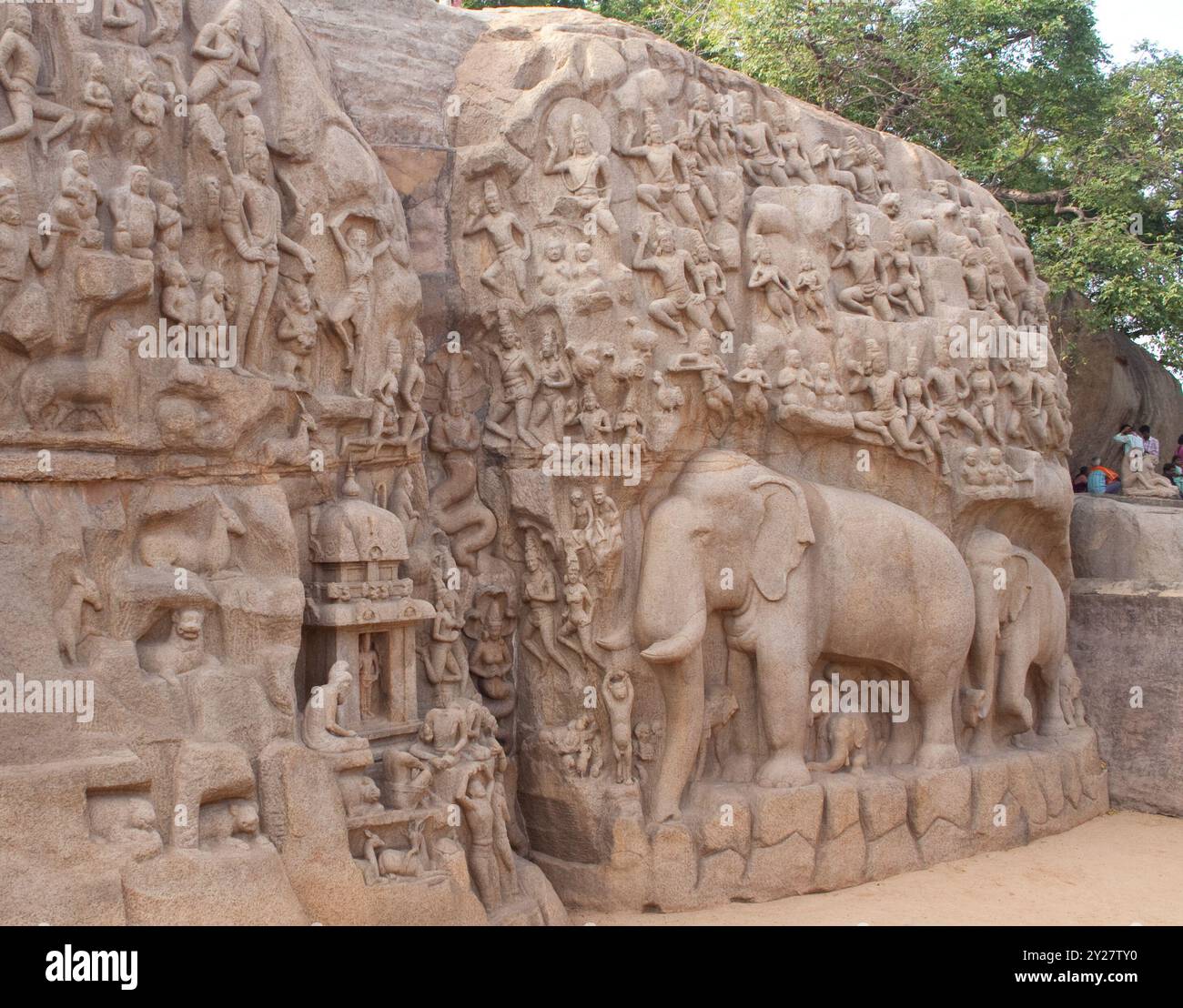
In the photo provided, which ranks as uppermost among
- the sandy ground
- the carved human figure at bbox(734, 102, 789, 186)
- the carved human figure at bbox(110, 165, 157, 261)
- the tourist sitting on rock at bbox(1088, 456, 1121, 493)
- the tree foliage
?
the tree foliage

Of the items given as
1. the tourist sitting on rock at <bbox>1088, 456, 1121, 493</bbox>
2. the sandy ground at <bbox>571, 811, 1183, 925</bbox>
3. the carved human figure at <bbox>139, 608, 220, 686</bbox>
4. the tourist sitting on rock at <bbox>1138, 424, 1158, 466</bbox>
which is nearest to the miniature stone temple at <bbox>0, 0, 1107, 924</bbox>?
the carved human figure at <bbox>139, 608, 220, 686</bbox>

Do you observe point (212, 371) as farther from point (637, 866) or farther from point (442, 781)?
point (637, 866)

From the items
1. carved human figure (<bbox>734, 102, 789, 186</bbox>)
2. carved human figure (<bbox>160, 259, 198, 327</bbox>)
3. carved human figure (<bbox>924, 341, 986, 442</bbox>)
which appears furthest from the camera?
carved human figure (<bbox>924, 341, 986, 442</bbox>)

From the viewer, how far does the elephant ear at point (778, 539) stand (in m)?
11.6

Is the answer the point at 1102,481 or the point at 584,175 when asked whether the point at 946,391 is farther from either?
the point at 1102,481

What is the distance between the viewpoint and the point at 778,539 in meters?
11.7

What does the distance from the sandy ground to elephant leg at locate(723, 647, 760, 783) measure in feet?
3.65

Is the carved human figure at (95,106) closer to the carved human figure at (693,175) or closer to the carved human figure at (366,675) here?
the carved human figure at (366,675)

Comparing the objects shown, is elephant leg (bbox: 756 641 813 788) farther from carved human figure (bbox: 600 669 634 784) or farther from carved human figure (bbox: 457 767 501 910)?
carved human figure (bbox: 457 767 501 910)

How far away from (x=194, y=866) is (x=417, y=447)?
11.7 feet

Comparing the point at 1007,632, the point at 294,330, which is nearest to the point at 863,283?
the point at 1007,632

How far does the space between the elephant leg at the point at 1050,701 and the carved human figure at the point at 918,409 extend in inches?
A: 97.4

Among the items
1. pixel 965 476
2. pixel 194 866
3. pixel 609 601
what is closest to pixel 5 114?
pixel 194 866

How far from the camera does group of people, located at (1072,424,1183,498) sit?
1697 cm
